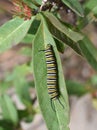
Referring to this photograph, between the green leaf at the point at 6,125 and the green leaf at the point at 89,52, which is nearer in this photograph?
the green leaf at the point at 89,52

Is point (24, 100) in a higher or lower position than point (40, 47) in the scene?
lower

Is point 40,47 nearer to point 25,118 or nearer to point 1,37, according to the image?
point 1,37

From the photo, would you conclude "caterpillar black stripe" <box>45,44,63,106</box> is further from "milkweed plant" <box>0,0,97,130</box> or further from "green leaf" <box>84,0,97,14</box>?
"green leaf" <box>84,0,97,14</box>

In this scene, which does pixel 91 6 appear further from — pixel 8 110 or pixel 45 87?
pixel 8 110

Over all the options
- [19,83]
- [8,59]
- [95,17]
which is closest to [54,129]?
[95,17]

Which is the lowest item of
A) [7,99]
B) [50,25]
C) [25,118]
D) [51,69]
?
[25,118]

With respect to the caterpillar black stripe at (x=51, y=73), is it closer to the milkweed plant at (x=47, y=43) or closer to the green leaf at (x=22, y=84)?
the milkweed plant at (x=47, y=43)

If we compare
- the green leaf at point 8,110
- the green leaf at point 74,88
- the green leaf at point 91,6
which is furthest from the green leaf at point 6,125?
the green leaf at point 91,6
